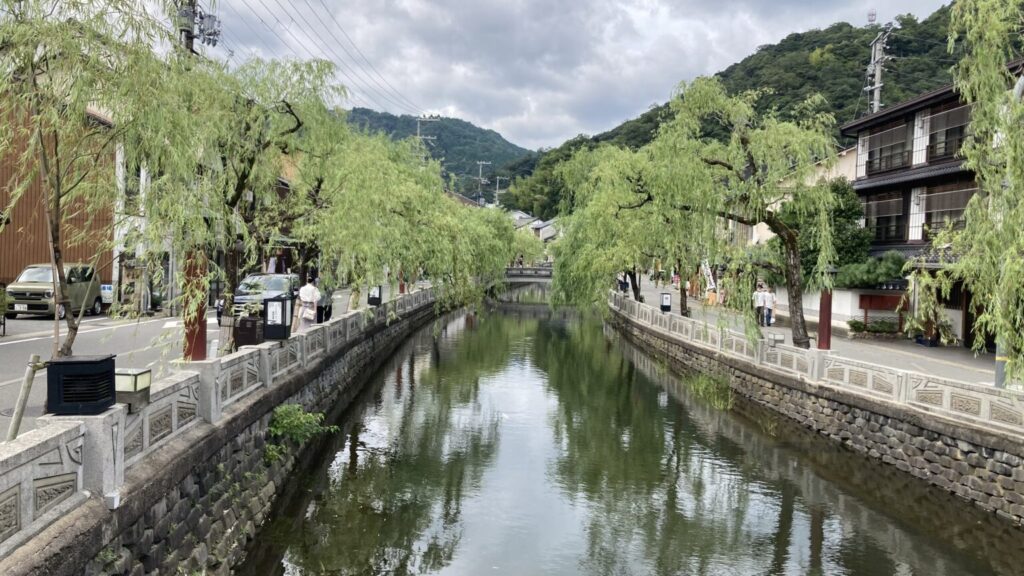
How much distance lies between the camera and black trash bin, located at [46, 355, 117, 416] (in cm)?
612

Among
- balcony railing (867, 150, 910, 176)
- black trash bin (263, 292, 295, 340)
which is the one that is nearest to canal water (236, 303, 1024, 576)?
black trash bin (263, 292, 295, 340)

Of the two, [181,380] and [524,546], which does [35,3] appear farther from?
[524,546]

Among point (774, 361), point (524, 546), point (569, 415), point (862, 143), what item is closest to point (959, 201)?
point (862, 143)

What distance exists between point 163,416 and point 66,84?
3.64 metres

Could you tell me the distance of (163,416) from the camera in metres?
8.09

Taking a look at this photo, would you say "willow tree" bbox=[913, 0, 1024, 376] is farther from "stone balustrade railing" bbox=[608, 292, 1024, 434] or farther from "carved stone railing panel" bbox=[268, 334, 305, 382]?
"carved stone railing panel" bbox=[268, 334, 305, 382]

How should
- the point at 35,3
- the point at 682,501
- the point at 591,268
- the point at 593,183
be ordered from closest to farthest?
the point at 35,3 → the point at 682,501 → the point at 591,268 → the point at 593,183

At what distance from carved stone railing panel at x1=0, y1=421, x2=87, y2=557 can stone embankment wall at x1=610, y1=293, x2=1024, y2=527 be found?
12.9 meters

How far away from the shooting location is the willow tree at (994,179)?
10.3 metres

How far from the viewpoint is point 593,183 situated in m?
37.2

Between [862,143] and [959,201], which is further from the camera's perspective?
[862,143]

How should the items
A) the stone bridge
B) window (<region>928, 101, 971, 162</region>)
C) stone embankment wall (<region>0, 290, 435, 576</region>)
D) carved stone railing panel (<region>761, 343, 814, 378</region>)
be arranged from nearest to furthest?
stone embankment wall (<region>0, 290, 435, 576</region>), carved stone railing panel (<region>761, 343, 814, 378</region>), window (<region>928, 101, 971, 162</region>), the stone bridge

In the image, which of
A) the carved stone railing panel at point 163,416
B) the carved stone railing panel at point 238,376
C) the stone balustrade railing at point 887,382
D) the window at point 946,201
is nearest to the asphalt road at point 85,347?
the carved stone railing panel at point 163,416

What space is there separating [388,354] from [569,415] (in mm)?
12040
